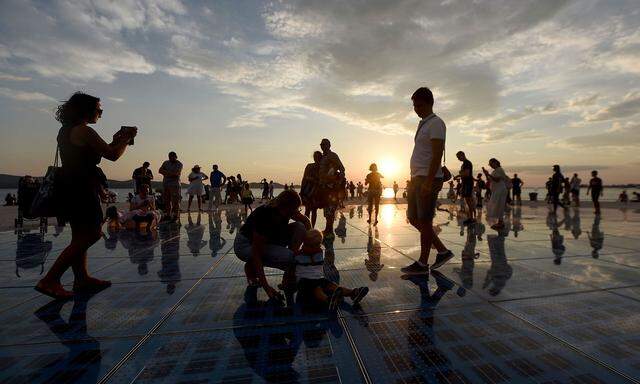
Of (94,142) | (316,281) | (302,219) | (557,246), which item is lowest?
(557,246)

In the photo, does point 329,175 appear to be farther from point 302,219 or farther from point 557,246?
point 557,246

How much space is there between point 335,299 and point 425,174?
6.64 feet

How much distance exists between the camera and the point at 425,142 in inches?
154

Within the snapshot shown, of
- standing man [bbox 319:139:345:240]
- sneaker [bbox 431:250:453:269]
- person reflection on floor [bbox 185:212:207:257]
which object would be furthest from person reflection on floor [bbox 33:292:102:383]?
standing man [bbox 319:139:345:240]

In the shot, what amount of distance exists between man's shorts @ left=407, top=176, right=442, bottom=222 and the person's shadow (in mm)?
2028

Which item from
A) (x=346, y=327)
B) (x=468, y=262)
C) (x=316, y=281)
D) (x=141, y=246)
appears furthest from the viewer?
(x=141, y=246)

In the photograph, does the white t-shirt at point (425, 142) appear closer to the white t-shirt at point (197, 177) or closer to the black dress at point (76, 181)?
Answer: the black dress at point (76, 181)

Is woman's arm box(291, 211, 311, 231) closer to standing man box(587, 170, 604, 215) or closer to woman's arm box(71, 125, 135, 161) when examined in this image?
woman's arm box(71, 125, 135, 161)

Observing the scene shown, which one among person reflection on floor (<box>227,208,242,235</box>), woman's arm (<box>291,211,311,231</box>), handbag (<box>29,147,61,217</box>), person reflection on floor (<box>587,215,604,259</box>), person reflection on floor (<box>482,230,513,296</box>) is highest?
handbag (<box>29,147,61,217</box>)

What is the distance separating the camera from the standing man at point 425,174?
3.73m

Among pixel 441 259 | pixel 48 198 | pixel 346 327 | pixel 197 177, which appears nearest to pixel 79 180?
pixel 48 198

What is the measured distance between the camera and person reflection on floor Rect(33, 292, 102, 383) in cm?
176

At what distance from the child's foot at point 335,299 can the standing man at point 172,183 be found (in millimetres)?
8705

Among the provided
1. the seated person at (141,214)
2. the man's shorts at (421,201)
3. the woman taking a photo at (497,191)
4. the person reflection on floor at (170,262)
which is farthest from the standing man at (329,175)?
the seated person at (141,214)
